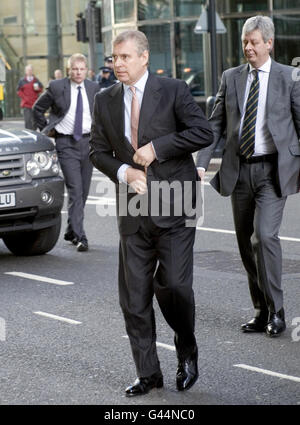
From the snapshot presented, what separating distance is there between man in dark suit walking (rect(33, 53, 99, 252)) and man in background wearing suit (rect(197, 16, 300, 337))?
13.5 ft

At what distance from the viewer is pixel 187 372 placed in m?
5.90

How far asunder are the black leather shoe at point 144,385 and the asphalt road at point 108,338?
0.14 feet

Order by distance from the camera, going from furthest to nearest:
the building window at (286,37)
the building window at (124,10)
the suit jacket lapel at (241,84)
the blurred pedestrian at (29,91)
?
the blurred pedestrian at (29,91) < the building window at (124,10) < the building window at (286,37) < the suit jacket lapel at (241,84)

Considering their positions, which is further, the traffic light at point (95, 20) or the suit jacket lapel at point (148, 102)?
the traffic light at point (95, 20)

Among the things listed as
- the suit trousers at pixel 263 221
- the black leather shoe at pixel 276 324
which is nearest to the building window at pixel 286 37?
the suit trousers at pixel 263 221

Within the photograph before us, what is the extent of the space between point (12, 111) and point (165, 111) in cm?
3805

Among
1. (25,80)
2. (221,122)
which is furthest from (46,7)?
(221,122)

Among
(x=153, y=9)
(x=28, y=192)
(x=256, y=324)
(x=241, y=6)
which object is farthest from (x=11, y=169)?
(x=153, y=9)

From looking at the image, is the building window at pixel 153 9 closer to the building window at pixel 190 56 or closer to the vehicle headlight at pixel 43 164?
the building window at pixel 190 56

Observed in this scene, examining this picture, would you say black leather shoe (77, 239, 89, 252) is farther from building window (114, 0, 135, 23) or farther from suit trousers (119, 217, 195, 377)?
building window (114, 0, 135, 23)

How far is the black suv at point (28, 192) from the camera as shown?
10297 millimetres

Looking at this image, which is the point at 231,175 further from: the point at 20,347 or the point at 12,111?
the point at 12,111

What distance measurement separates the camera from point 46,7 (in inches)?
1827

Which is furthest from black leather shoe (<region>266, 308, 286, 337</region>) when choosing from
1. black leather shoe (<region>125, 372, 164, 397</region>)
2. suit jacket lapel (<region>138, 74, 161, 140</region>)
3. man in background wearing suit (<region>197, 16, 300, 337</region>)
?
suit jacket lapel (<region>138, 74, 161, 140</region>)
